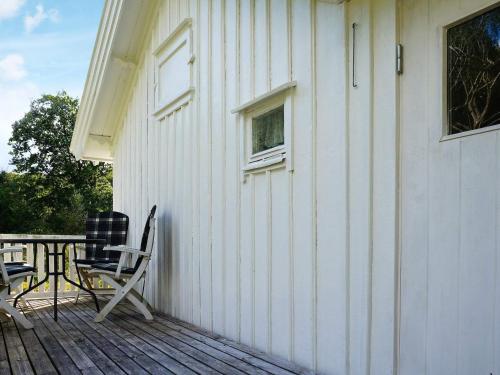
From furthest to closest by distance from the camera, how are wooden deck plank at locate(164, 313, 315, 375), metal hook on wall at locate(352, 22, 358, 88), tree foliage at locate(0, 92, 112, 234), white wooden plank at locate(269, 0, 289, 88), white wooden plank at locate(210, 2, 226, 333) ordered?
tree foliage at locate(0, 92, 112, 234) → white wooden plank at locate(210, 2, 226, 333) → white wooden plank at locate(269, 0, 289, 88) → wooden deck plank at locate(164, 313, 315, 375) → metal hook on wall at locate(352, 22, 358, 88)

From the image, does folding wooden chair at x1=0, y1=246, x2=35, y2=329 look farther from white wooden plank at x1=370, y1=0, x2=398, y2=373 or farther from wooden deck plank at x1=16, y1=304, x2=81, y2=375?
white wooden plank at x1=370, y1=0, x2=398, y2=373

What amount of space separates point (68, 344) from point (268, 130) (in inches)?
87.8

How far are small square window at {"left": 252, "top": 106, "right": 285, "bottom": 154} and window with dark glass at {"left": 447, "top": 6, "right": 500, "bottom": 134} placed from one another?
49.6 inches

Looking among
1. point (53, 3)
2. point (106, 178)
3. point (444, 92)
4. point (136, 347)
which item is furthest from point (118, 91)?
point (53, 3)

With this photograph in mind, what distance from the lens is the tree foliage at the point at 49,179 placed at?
837 inches

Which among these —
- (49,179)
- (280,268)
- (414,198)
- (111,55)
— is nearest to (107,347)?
(280,268)

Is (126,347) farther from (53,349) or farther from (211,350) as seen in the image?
(211,350)

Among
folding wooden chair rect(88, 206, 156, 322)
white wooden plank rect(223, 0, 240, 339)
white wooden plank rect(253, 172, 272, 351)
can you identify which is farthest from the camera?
folding wooden chair rect(88, 206, 156, 322)

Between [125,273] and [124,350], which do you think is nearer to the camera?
[124,350]

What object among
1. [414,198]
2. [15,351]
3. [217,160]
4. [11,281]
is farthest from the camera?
[11,281]

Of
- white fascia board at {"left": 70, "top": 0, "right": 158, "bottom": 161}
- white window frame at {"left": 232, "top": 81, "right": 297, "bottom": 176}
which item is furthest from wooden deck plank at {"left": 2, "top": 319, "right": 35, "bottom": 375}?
white fascia board at {"left": 70, "top": 0, "right": 158, "bottom": 161}

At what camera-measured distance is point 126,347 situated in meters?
3.29

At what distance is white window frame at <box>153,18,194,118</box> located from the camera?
4324mm

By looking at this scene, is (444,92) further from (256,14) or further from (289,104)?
(256,14)
